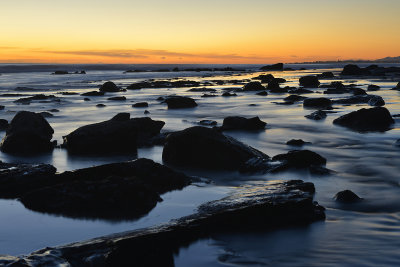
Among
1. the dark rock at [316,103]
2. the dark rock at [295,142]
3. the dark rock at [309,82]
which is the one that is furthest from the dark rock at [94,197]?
the dark rock at [309,82]

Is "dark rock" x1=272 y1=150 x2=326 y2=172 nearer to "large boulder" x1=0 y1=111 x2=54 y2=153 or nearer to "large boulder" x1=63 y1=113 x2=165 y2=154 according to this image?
"large boulder" x1=63 y1=113 x2=165 y2=154

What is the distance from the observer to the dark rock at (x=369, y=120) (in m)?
12.6

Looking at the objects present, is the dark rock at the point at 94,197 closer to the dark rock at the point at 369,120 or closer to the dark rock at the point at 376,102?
the dark rock at the point at 369,120

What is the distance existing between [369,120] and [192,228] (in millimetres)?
9622

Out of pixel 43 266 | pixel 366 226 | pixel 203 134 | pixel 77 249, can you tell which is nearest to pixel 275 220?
pixel 366 226

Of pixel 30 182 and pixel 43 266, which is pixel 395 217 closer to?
pixel 43 266

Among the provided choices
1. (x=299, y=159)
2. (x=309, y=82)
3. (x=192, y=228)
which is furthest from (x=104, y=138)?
(x=309, y=82)

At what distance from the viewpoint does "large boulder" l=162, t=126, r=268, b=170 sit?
7938 millimetres

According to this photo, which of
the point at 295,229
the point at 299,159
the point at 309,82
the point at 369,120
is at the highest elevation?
the point at 309,82

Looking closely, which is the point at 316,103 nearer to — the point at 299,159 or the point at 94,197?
the point at 299,159

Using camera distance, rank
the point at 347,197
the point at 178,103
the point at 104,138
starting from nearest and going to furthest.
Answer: the point at 347,197
the point at 104,138
the point at 178,103

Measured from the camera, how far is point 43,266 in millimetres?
3312

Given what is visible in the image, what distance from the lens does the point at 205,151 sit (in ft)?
26.6

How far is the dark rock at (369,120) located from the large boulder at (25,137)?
8246 millimetres
